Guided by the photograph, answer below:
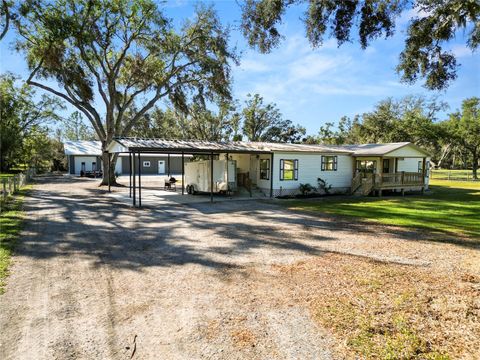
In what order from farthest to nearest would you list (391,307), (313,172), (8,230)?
(313,172) < (8,230) < (391,307)

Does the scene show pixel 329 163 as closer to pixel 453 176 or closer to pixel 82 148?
pixel 453 176

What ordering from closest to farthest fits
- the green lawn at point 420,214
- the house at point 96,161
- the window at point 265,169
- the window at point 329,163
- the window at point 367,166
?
the green lawn at point 420,214, the window at point 265,169, the window at point 329,163, the window at point 367,166, the house at point 96,161

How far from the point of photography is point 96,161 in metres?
39.3

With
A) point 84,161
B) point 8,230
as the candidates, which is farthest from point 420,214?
point 84,161

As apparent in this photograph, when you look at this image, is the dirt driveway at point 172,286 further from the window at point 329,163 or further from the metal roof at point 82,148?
the metal roof at point 82,148

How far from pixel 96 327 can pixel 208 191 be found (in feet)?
49.1

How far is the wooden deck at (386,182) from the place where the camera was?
66.6 feet

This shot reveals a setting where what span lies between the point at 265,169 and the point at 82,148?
29497 mm

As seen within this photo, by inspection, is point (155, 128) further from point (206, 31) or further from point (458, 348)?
point (458, 348)

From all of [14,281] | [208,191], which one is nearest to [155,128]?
[208,191]

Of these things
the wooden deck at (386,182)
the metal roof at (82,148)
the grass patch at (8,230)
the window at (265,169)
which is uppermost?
the metal roof at (82,148)

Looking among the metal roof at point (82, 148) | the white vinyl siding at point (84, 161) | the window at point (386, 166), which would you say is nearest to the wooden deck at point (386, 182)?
the window at point (386, 166)

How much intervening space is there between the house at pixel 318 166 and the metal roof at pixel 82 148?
21809 millimetres

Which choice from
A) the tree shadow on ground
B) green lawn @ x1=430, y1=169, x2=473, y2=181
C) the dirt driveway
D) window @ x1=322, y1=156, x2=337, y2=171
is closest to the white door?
window @ x1=322, y1=156, x2=337, y2=171
